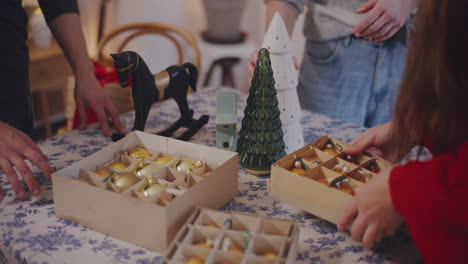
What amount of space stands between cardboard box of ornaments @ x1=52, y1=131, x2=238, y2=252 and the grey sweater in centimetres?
80

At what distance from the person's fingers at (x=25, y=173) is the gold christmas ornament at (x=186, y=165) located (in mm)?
319

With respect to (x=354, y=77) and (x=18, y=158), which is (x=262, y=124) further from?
(x=354, y=77)

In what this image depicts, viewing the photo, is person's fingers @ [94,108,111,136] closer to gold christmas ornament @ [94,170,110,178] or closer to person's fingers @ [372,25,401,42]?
gold christmas ornament @ [94,170,110,178]

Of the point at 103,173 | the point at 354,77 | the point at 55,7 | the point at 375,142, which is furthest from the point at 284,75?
the point at 55,7

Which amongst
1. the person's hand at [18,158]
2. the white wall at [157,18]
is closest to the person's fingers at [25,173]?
the person's hand at [18,158]

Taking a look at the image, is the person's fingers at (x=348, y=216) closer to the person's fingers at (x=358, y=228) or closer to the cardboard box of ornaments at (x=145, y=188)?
the person's fingers at (x=358, y=228)

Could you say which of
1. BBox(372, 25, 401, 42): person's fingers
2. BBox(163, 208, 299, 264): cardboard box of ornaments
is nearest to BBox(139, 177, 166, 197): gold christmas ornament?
BBox(163, 208, 299, 264): cardboard box of ornaments

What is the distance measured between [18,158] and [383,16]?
3.60 feet

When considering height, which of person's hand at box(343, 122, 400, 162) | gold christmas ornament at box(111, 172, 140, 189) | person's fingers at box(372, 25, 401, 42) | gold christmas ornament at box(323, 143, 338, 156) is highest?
person's fingers at box(372, 25, 401, 42)

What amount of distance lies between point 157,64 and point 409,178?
3199mm

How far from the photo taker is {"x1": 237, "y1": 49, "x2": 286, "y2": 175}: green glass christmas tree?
45.1 inches

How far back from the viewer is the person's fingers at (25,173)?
1.03 meters

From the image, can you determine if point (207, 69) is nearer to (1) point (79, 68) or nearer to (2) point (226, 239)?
(1) point (79, 68)

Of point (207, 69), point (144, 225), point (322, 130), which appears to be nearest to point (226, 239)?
point (144, 225)
